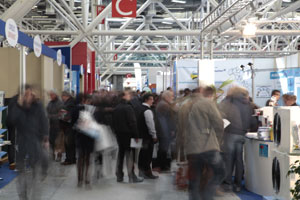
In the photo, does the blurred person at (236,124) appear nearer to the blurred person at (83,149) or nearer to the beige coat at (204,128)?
the beige coat at (204,128)

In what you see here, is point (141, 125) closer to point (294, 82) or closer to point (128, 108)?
point (128, 108)

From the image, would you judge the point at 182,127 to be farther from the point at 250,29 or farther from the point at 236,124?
the point at 250,29

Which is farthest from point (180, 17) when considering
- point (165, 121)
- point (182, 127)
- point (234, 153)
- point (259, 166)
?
point (259, 166)

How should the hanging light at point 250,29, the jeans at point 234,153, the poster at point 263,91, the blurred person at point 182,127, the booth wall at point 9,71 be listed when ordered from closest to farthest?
the blurred person at point 182,127
the jeans at point 234,153
the hanging light at point 250,29
the booth wall at point 9,71
the poster at point 263,91

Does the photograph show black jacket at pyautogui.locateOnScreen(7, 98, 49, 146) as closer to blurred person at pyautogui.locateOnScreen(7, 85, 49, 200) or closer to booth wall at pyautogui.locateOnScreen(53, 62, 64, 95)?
blurred person at pyautogui.locateOnScreen(7, 85, 49, 200)

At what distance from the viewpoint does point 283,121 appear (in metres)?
5.62

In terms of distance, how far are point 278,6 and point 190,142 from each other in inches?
379

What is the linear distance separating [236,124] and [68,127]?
404cm

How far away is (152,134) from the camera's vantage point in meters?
7.57

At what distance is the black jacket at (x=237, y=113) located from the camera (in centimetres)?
660

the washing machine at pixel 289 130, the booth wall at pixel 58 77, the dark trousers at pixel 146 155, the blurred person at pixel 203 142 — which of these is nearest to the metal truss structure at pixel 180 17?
the booth wall at pixel 58 77

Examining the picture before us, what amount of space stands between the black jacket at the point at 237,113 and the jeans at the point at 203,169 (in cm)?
155

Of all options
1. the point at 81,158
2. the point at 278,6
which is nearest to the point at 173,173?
the point at 81,158

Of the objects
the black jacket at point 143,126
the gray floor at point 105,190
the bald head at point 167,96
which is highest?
the bald head at point 167,96
